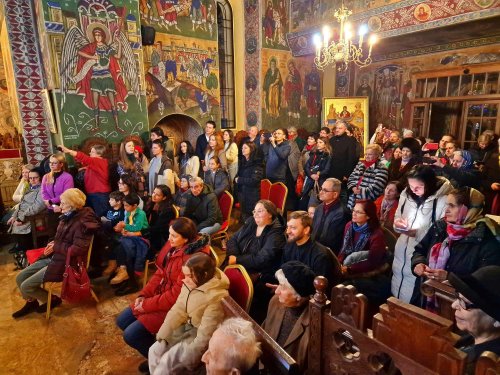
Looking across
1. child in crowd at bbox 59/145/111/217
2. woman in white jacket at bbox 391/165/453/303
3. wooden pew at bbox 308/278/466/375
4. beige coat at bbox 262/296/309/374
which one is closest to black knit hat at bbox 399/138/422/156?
woman in white jacket at bbox 391/165/453/303

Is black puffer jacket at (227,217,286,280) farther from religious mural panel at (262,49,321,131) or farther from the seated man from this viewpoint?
religious mural panel at (262,49,321,131)

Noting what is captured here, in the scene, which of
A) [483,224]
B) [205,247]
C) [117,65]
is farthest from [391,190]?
[117,65]

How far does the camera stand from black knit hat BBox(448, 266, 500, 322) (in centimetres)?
120

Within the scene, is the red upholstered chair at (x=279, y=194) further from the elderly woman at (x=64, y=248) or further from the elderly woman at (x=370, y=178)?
the elderly woman at (x=64, y=248)

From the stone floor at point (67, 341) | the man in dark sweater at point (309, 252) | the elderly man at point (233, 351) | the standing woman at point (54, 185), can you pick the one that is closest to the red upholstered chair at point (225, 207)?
the stone floor at point (67, 341)

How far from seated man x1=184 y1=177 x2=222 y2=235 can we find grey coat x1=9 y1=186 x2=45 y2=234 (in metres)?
2.30

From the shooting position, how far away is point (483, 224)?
86.0 inches

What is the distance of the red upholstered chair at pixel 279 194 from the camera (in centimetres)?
530

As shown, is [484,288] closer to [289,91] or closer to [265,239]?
[265,239]

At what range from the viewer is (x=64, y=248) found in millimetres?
3535

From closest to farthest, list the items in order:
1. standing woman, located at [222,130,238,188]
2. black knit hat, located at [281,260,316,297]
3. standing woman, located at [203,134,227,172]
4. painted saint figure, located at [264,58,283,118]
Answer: black knit hat, located at [281,260,316,297] → standing woman, located at [203,134,227,172] → standing woman, located at [222,130,238,188] → painted saint figure, located at [264,58,283,118]

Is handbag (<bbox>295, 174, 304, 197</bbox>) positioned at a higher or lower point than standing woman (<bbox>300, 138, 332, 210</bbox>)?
lower

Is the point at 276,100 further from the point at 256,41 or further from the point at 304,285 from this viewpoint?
the point at 304,285

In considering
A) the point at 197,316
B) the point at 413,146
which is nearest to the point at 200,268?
the point at 197,316
